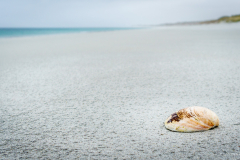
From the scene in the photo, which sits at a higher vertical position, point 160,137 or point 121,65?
point 121,65

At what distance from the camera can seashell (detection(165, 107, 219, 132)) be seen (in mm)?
1286

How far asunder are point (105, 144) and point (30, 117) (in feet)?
2.65

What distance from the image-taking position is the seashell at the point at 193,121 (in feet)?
4.22

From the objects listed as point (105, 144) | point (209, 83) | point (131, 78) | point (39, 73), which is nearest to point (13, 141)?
point (105, 144)

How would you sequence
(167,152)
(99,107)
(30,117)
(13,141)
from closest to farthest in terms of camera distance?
(167,152), (13,141), (30,117), (99,107)

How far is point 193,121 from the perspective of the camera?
50.6 inches

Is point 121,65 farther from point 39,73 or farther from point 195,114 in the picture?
point 195,114

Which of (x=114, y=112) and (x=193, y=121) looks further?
(x=114, y=112)

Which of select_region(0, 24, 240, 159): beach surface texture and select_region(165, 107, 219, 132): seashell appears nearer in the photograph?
select_region(0, 24, 240, 159): beach surface texture

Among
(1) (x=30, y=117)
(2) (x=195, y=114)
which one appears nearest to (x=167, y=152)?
(2) (x=195, y=114)

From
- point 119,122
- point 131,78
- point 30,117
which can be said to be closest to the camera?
point 119,122

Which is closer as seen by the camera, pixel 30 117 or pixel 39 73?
pixel 30 117

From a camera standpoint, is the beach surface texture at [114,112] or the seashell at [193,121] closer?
the beach surface texture at [114,112]

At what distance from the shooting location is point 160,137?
1274 millimetres
